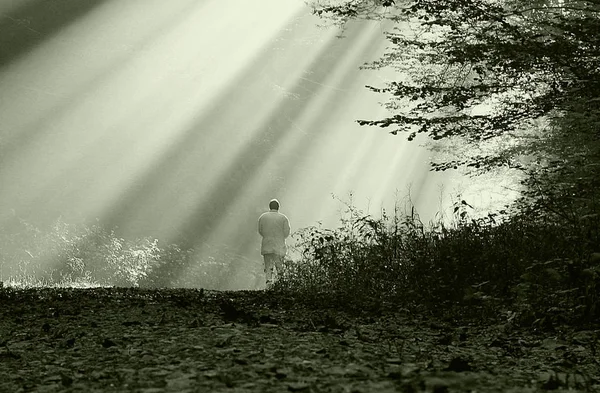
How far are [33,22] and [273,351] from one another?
26992 mm

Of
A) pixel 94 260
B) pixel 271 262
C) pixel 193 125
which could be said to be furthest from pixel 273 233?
pixel 193 125

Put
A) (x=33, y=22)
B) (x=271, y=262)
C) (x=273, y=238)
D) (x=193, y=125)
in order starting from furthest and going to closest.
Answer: (x=193, y=125) → (x=33, y=22) → (x=271, y=262) → (x=273, y=238)

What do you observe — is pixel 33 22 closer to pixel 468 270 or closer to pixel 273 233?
pixel 273 233

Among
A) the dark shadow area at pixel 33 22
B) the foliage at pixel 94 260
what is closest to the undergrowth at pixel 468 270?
the foliage at pixel 94 260

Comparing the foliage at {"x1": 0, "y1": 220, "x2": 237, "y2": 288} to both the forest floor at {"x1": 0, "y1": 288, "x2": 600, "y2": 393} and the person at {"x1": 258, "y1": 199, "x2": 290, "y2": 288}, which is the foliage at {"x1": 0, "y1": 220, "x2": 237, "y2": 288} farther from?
the forest floor at {"x1": 0, "y1": 288, "x2": 600, "y2": 393}

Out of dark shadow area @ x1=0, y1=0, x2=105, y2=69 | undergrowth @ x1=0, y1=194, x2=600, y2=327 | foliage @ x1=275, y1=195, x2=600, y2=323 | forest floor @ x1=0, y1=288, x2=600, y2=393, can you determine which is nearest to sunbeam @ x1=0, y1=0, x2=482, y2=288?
dark shadow area @ x1=0, y1=0, x2=105, y2=69

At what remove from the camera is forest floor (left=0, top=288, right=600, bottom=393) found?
138 inches

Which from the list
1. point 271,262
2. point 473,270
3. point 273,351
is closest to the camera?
point 273,351

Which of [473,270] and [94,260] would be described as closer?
[473,270]

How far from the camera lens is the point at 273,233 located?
1301 centimetres

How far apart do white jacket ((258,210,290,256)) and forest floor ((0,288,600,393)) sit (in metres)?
5.14

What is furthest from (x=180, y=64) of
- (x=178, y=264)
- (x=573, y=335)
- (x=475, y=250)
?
(x=573, y=335)

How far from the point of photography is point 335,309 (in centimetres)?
743

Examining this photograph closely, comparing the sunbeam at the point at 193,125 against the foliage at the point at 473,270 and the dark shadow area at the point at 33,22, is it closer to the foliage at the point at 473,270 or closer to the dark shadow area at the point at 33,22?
the dark shadow area at the point at 33,22
